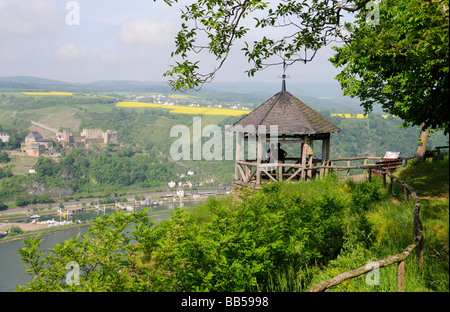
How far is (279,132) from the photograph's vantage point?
14.5 m

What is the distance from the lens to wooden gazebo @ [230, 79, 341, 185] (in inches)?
577

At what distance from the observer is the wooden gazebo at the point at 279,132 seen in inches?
577

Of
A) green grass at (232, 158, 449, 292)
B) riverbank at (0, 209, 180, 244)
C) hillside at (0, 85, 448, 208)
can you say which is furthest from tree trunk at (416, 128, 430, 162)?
hillside at (0, 85, 448, 208)

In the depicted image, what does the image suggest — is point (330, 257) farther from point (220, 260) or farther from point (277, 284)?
point (220, 260)

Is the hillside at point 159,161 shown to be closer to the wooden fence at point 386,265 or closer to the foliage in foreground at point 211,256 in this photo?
the foliage in foreground at point 211,256

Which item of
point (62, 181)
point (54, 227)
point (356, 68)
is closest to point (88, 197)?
point (62, 181)

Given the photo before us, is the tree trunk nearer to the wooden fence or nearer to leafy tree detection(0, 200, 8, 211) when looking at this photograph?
the wooden fence

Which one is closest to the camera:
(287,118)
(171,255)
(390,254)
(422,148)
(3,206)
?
(171,255)

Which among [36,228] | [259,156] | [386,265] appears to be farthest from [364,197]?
[36,228]

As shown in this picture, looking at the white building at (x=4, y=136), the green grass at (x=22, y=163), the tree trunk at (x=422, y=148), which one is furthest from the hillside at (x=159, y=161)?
the tree trunk at (x=422, y=148)

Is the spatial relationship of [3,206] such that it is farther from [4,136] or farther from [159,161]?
[4,136]

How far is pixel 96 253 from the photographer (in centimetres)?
474

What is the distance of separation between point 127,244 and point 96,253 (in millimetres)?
423

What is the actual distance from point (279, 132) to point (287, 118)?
3.12 ft
